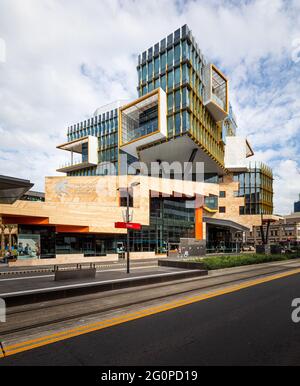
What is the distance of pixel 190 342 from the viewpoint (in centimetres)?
607

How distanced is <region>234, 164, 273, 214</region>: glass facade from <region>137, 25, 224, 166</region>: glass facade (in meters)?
43.2

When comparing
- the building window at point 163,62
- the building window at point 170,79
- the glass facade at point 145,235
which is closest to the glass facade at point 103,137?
the building window at point 163,62

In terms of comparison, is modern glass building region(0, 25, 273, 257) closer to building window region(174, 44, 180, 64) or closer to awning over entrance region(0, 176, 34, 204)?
building window region(174, 44, 180, 64)

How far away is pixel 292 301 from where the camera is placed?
33.4ft

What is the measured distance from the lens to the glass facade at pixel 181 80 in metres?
46.2

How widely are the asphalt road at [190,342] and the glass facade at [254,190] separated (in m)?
86.8

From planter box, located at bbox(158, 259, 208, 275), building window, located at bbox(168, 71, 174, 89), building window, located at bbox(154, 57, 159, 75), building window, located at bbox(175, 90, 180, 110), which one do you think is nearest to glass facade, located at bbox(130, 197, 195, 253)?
building window, located at bbox(175, 90, 180, 110)

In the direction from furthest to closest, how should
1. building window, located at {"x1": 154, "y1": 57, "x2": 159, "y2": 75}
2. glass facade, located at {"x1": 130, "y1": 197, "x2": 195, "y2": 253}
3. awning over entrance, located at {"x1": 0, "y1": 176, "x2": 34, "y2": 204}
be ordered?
building window, located at {"x1": 154, "y1": 57, "x2": 159, "y2": 75}, glass facade, located at {"x1": 130, "y1": 197, "x2": 195, "y2": 253}, awning over entrance, located at {"x1": 0, "y1": 176, "x2": 34, "y2": 204}

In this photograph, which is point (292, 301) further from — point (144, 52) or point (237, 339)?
point (144, 52)

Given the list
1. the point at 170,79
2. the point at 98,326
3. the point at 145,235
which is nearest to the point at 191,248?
the point at 145,235

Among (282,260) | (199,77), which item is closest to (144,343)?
(282,260)

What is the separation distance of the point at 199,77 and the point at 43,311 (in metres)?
51.3

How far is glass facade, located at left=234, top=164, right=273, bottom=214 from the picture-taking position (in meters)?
90.8

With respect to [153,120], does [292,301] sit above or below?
below
